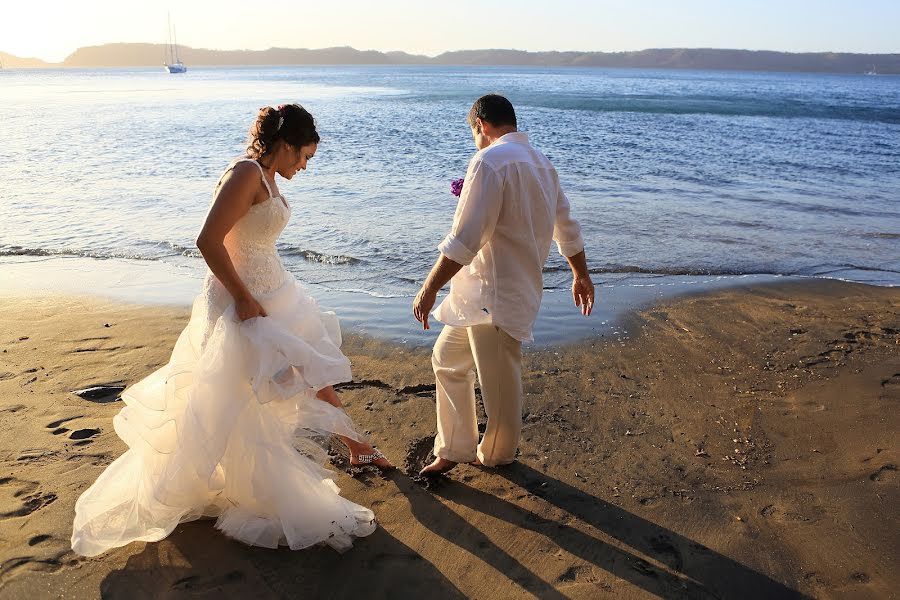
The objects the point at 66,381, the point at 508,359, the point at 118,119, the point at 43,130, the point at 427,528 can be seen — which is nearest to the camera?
the point at 427,528

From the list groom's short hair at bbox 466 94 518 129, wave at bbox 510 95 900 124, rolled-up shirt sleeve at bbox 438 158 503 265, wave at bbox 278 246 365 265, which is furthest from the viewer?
wave at bbox 510 95 900 124

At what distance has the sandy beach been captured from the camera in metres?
3.02

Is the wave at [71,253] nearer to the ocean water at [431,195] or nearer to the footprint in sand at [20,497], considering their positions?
the ocean water at [431,195]

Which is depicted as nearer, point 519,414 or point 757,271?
point 519,414

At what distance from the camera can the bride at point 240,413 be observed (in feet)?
10.1

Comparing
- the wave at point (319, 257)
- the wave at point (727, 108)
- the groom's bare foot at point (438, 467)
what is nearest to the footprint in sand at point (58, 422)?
the groom's bare foot at point (438, 467)

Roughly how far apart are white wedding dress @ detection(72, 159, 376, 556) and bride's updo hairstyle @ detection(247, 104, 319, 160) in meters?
0.15

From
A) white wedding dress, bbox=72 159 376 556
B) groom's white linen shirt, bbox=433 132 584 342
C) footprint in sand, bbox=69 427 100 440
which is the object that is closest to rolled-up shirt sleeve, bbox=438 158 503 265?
groom's white linen shirt, bbox=433 132 584 342

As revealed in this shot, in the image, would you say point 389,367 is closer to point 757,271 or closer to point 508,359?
point 508,359

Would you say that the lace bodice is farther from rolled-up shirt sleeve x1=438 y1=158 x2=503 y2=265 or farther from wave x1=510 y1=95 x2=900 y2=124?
wave x1=510 y1=95 x2=900 y2=124

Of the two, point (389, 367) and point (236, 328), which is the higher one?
point (236, 328)

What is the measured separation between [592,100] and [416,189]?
34100 mm

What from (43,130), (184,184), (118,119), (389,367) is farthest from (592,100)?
(389,367)

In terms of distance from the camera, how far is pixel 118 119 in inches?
1067
